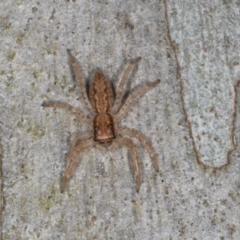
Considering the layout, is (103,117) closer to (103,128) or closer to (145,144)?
(103,128)

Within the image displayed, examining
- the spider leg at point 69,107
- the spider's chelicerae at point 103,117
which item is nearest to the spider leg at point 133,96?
the spider's chelicerae at point 103,117

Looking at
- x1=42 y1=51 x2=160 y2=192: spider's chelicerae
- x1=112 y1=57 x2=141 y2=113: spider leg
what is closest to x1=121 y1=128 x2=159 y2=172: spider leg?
x1=42 y1=51 x2=160 y2=192: spider's chelicerae

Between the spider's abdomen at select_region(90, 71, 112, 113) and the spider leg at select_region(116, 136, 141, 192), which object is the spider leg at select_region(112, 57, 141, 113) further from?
the spider leg at select_region(116, 136, 141, 192)

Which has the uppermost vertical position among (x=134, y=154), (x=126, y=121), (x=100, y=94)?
(x=100, y=94)

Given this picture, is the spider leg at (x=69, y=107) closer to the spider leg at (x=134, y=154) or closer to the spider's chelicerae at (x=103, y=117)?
the spider's chelicerae at (x=103, y=117)

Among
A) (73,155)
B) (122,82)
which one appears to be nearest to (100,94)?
(122,82)

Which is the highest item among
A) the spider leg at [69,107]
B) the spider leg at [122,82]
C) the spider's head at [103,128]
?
the spider leg at [122,82]

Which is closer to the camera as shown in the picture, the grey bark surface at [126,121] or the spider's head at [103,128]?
the grey bark surface at [126,121]
